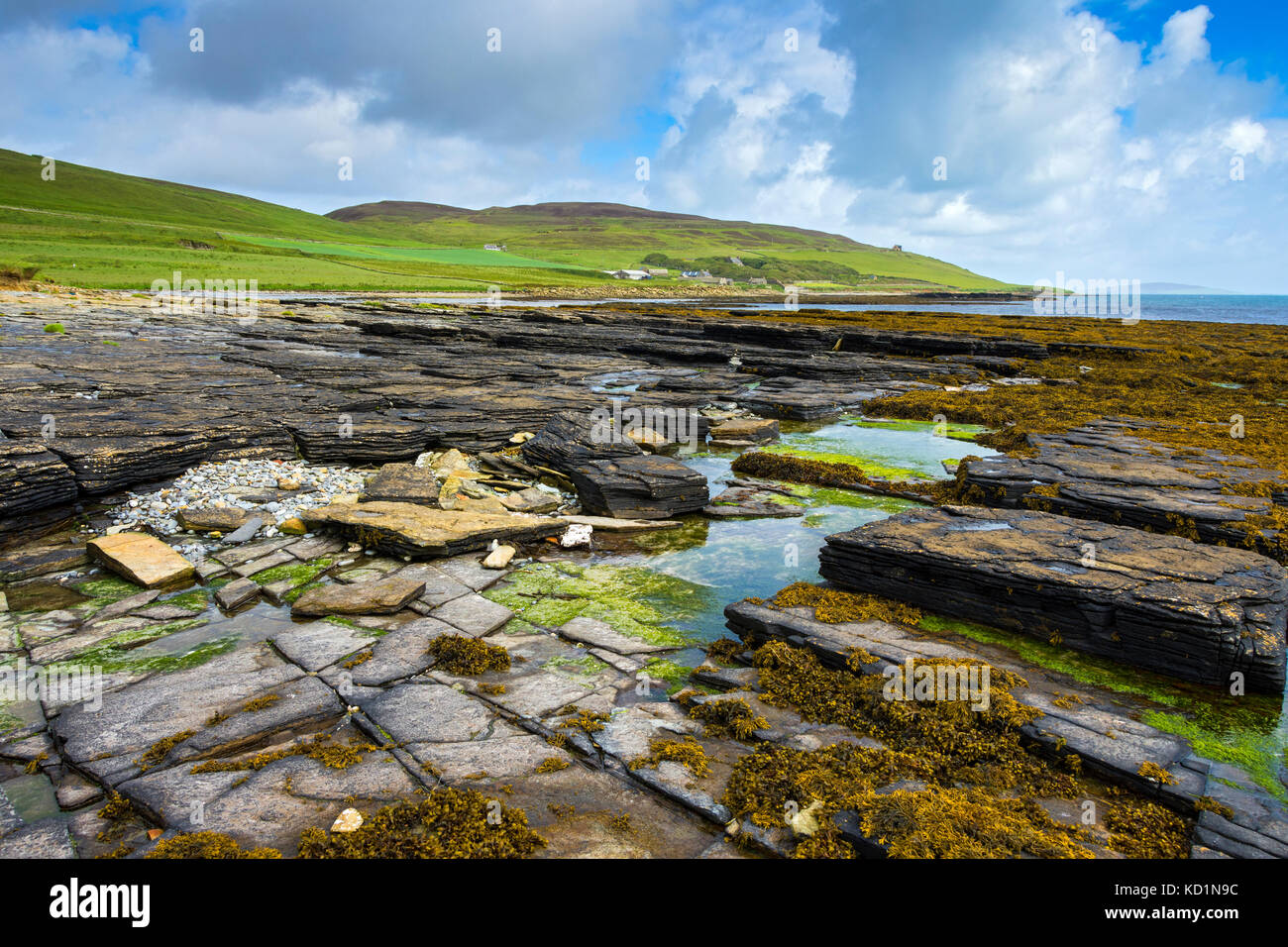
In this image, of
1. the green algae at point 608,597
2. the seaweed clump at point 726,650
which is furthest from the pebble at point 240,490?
the seaweed clump at point 726,650

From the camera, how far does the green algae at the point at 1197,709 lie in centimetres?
461

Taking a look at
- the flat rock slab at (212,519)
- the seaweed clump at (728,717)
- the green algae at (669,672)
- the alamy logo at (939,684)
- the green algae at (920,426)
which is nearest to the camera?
the seaweed clump at (728,717)

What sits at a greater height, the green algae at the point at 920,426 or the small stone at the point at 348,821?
the green algae at the point at 920,426

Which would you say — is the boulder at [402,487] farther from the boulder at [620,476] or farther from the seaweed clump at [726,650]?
the seaweed clump at [726,650]

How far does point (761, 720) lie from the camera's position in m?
4.82

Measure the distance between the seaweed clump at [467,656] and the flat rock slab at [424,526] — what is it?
2492 millimetres

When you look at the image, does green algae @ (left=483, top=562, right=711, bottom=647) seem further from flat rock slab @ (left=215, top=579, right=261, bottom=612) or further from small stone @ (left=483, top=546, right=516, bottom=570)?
flat rock slab @ (left=215, top=579, right=261, bottom=612)

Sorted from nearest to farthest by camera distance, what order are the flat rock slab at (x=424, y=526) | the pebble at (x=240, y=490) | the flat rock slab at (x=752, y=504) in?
the flat rock slab at (x=424, y=526), the pebble at (x=240, y=490), the flat rock slab at (x=752, y=504)

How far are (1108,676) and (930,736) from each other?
2304 millimetres

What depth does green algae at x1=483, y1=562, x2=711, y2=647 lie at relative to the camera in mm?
6691
